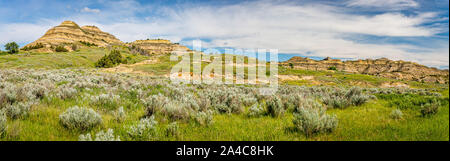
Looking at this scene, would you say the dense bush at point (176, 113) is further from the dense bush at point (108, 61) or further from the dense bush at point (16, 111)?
the dense bush at point (108, 61)

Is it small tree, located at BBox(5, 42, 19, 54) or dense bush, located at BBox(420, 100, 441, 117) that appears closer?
dense bush, located at BBox(420, 100, 441, 117)

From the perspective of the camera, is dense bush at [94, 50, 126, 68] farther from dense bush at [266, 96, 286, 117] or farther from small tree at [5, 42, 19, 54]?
dense bush at [266, 96, 286, 117]

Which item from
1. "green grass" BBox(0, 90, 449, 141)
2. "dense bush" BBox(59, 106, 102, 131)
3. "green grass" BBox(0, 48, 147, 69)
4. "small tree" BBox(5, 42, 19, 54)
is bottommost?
"green grass" BBox(0, 90, 449, 141)

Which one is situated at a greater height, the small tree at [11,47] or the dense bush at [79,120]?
the small tree at [11,47]

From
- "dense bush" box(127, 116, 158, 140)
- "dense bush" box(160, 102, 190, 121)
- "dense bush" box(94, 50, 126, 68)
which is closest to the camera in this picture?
"dense bush" box(127, 116, 158, 140)

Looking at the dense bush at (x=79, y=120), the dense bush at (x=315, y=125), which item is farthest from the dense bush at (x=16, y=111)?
the dense bush at (x=315, y=125)

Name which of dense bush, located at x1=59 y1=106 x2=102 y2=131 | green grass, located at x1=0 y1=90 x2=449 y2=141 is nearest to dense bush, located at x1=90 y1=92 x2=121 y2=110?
green grass, located at x1=0 y1=90 x2=449 y2=141

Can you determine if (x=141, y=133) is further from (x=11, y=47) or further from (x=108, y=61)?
(x=11, y=47)

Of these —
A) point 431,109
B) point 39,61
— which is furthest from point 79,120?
point 39,61

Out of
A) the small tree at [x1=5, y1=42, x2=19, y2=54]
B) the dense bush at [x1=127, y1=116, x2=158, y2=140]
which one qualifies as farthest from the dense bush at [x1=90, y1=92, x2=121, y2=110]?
the small tree at [x1=5, y1=42, x2=19, y2=54]

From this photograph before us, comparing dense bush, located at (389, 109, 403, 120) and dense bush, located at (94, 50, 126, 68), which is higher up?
dense bush, located at (94, 50, 126, 68)

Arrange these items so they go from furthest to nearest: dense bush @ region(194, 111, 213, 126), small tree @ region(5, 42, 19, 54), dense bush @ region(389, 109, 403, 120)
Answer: small tree @ region(5, 42, 19, 54)
dense bush @ region(389, 109, 403, 120)
dense bush @ region(194, 111, 213, 126)
